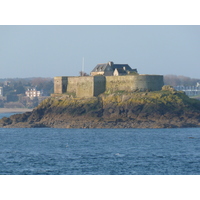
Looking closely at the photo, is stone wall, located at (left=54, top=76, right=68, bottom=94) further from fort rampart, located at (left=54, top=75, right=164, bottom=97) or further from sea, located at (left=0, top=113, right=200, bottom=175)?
sea, located at (left=0, top=113, right=200, bottom=175)

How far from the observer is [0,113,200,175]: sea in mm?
34344

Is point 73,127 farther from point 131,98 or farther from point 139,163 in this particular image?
point 139,163

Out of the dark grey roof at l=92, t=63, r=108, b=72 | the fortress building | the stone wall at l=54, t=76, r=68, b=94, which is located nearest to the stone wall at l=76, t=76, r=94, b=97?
the stone wall at l=54, t=76, r=68, b=94

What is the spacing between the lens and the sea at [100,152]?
3434 cm

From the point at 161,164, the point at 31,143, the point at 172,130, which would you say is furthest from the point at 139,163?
the point at 172,130

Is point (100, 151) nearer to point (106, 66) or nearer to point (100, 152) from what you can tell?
point (100, 152)

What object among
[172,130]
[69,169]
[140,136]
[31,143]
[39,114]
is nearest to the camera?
[69,169]

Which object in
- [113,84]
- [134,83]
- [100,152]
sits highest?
[134,83]

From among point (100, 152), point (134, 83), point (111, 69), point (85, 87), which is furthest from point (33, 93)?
point (100, 152)

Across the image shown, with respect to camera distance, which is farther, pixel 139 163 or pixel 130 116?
pixel 130 116

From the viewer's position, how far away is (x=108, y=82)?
65.7 m

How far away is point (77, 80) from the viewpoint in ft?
221

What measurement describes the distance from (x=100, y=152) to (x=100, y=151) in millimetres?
438

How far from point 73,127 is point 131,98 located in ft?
19.7
